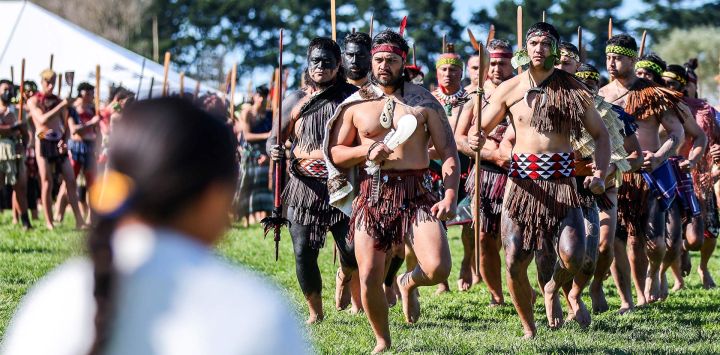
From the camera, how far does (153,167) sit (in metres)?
2.51

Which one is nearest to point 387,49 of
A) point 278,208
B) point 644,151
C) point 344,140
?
point 344,140

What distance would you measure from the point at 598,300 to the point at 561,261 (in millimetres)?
1620

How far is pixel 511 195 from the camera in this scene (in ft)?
25.0

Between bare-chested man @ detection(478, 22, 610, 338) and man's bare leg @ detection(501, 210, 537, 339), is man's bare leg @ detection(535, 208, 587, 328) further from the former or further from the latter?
man's bare leg @ detection(501, 210, 537, 339)

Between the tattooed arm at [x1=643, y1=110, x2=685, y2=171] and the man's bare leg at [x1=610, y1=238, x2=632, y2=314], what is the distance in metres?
0.66

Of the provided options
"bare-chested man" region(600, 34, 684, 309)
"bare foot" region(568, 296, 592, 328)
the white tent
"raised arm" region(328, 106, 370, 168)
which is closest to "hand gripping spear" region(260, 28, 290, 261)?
"raised arm" region(328, 106, 370, 168)

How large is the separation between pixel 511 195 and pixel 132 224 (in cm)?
524

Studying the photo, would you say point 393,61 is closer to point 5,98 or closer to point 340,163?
point 340,163

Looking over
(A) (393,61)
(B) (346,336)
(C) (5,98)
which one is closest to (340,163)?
(A) (393,61)

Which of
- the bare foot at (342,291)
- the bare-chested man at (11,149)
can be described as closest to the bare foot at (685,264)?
the bare foot at (342,291)

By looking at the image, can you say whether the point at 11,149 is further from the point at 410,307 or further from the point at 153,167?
the point at 153,167

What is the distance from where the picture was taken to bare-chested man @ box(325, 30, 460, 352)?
22.5 feet

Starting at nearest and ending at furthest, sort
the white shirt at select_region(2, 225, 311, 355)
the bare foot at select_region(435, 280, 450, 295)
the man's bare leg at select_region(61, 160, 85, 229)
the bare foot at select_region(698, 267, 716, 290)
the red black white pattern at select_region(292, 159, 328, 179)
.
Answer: the white shirt at select_region(2, 225, 311, 355) → the red black white pattern at select_region(292, 159, 328, 179) → the bare foot at select_region(435, 280, 450, 295) → the bare foot at select_region(698, 267, 716, 290) → the man's bare leg at select_region(61, 160, 85, 229)

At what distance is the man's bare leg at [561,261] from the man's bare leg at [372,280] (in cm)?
117
